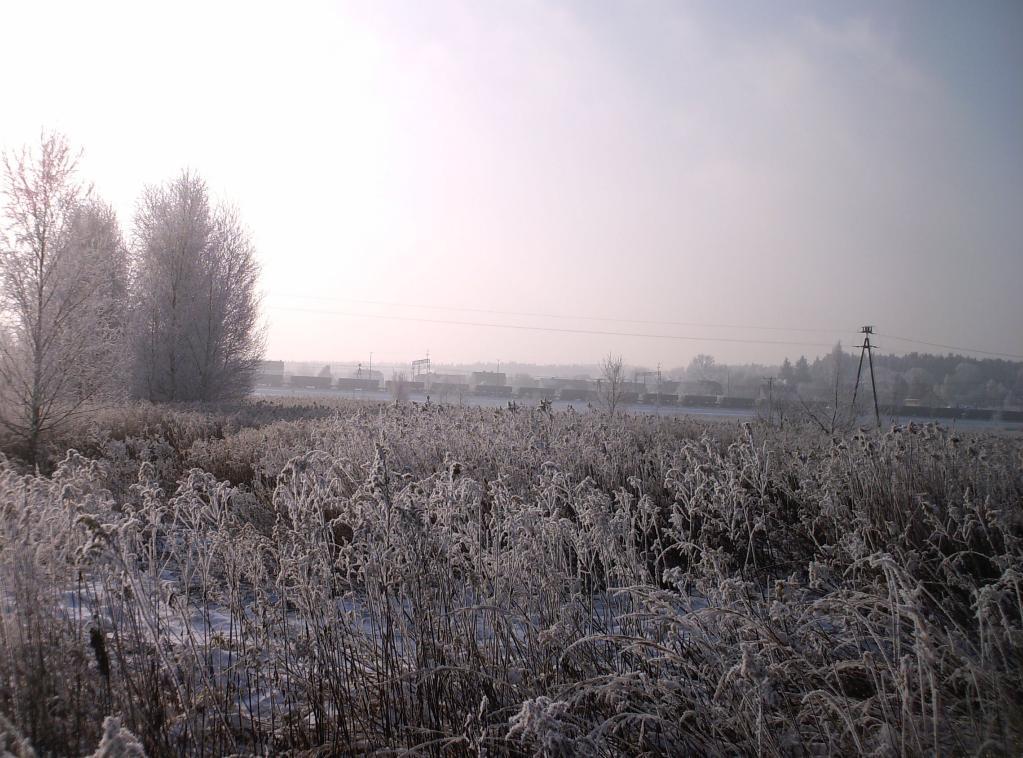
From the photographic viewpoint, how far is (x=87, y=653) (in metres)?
2.48

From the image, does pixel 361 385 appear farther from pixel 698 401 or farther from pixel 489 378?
pixel 698 401

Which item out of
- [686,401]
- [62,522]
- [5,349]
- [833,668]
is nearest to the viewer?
[833,668]

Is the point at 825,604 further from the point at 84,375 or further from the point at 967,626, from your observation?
the point at 84,375

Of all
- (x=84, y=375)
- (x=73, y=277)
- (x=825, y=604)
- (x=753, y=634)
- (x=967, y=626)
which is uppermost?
(x=73, y=277)

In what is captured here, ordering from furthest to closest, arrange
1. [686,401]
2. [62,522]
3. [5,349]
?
[686,401] → [5,349] → [62,522]

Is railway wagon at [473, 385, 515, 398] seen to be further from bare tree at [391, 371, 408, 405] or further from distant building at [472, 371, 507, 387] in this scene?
bare tree at [391, 371, 408, 405]

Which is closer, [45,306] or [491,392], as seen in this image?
[45,306]

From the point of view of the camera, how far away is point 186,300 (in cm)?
1984

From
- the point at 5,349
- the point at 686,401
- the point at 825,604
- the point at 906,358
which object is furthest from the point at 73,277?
the point at 906,358

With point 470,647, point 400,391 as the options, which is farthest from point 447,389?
point 470,647

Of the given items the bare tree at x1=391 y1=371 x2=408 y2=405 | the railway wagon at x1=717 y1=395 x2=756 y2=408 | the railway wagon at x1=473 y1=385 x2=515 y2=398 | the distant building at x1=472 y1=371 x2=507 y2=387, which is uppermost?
the distant building at x1=472 y1=371 x2=507 y2=387

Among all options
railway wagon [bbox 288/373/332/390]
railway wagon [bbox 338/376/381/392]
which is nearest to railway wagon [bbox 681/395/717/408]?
railway wagon [bbox 338/376/381/392]

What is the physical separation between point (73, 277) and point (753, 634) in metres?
12.5

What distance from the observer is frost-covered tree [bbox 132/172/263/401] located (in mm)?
19594
